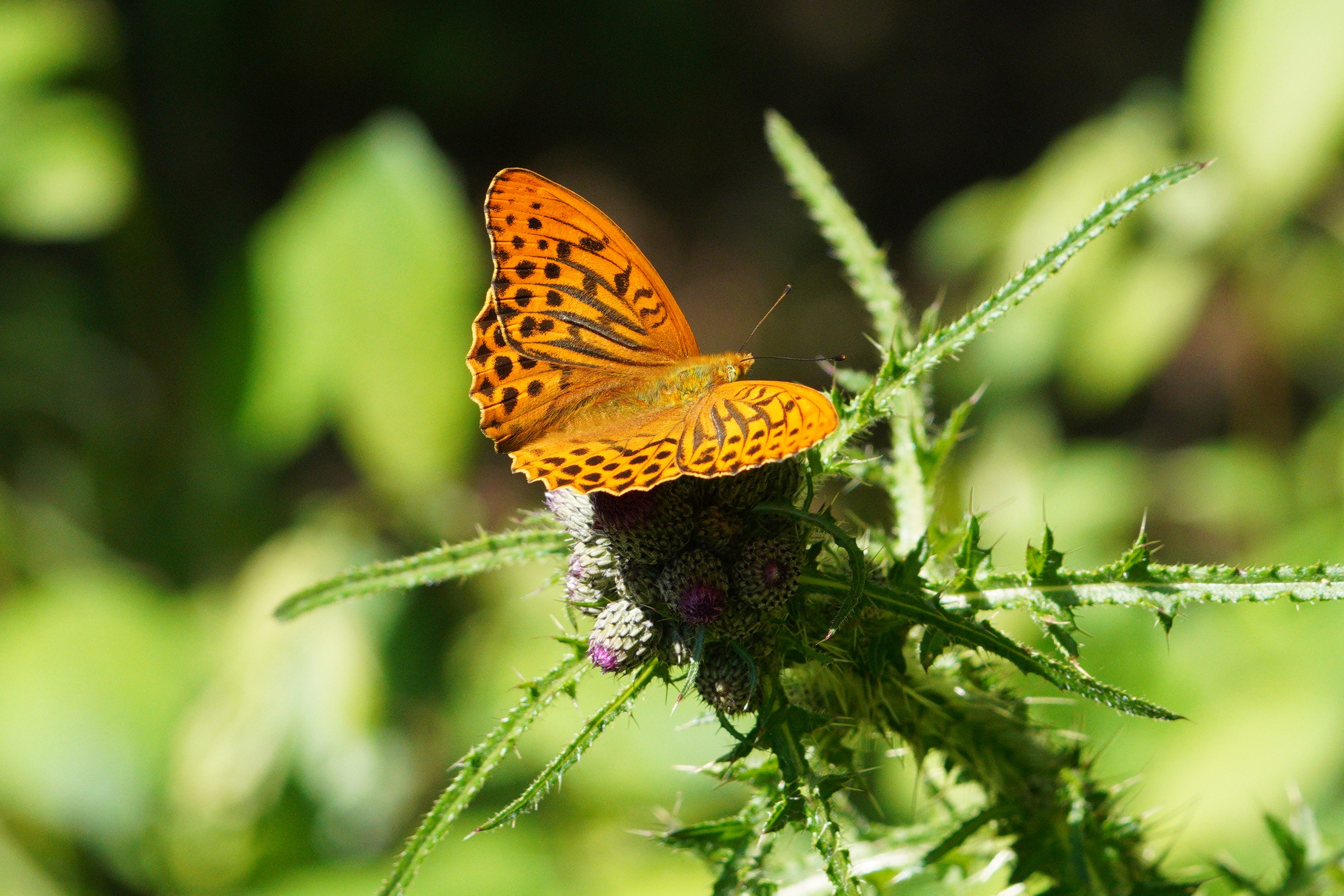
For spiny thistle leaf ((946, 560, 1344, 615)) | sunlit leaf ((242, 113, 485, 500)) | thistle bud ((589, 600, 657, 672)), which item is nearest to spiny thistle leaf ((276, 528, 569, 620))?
thistle bud ((589, 600, 657, 672))

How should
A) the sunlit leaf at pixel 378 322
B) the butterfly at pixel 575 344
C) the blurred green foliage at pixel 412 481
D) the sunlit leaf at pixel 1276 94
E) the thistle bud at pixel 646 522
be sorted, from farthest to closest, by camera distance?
the sunlit leaf at pixel 378 322, the blurred green foliage at pixel 412 481, the sunlit leaf at pixel 1276 94, the butterfly at pixel 575 344, the thistle bud at pixel 646 522

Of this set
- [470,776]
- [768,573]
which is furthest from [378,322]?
[768,573]

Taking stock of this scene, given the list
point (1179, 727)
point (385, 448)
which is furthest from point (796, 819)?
point (385, 448)

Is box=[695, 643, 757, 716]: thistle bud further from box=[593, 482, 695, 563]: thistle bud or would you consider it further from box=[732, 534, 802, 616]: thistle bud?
box=[593, 482, 695, 563]: thistle bud

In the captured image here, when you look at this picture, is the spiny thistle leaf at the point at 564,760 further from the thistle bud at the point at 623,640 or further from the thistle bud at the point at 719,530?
the thistle bud at the point at 719,530

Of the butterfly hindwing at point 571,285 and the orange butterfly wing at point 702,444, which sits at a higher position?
the butterfly hindwing at point 571,285

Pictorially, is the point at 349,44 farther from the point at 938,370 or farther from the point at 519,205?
the point at 519,205

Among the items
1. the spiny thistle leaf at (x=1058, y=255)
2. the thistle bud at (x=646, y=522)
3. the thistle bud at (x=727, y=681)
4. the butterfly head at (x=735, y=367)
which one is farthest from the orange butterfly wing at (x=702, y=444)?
the thistle bud at (x=727, y=681)
